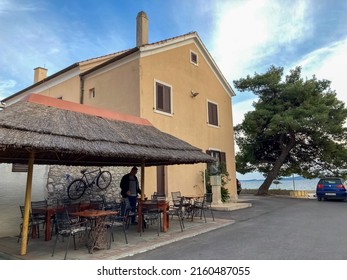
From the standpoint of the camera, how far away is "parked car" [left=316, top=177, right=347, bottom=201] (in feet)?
58.2

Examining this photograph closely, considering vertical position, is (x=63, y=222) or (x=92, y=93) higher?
(x=92, y=93)

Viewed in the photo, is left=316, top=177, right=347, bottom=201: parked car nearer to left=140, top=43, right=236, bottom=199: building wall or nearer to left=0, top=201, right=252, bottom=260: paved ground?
left=140, top=43, right=236, bottom=199: building wall

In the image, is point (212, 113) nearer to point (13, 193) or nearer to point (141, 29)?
point (141, 29)

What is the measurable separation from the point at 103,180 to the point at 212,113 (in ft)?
29.2

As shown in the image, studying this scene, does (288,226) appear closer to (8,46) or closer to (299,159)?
(8,46)

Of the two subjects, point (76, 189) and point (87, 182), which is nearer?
point (76, 189)

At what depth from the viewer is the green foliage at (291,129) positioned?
20422 mm

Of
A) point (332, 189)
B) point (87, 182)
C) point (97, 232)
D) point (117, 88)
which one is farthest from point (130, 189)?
point (332, 189)

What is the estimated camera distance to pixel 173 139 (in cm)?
960

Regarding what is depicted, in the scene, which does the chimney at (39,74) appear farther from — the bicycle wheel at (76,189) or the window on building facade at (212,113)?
the bicycle wheel at (76,189)

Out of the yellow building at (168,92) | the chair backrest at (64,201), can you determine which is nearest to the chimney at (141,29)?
the yellow building at (168,92)

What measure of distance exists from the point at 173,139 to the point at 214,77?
31.6ft

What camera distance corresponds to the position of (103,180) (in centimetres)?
1056

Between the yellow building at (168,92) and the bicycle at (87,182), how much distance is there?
7.48 ft
